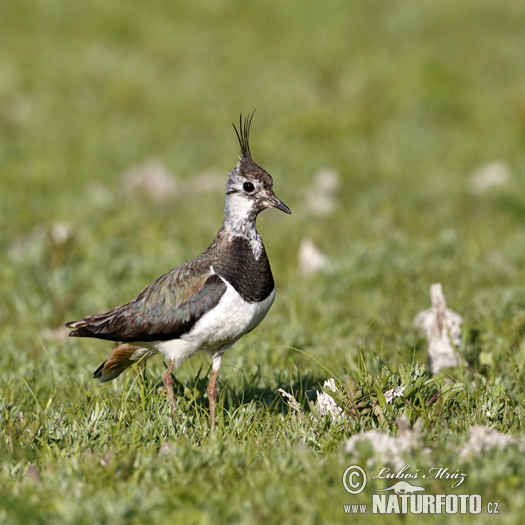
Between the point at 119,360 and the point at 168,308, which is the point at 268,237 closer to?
the point at 119,360

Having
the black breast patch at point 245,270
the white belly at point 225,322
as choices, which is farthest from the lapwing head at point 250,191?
the white belly at point 225,322

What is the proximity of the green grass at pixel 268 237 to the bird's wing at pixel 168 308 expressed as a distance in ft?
1.30

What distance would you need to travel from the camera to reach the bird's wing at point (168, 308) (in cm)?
528

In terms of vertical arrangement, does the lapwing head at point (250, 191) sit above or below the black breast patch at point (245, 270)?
above

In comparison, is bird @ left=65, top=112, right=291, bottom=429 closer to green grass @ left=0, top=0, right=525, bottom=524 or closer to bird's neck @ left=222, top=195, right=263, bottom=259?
bird's neck @ left=222, top=195, right=263, bottom=259

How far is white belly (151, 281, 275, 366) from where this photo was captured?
5.16m

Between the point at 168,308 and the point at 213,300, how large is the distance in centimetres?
40

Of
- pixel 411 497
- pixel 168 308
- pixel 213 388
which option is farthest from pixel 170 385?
pixel 411 497

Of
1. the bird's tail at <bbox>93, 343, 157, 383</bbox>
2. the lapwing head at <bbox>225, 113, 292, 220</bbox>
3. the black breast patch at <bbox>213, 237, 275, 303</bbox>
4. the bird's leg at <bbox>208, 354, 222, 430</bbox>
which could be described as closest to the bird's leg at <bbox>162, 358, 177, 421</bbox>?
the bird's leg at <bbox>208, 354, 222, 430</bbox>

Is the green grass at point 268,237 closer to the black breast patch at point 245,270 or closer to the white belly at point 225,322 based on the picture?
the white belly at point 225,322

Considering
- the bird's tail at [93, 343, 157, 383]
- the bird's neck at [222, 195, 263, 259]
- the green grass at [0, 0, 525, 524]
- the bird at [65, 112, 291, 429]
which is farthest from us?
the bird's tail at [93, 343, 157, 383]

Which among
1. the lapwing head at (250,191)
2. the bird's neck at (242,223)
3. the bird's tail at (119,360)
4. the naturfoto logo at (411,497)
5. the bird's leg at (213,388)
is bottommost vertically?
the naturfoto logo at (411,497)

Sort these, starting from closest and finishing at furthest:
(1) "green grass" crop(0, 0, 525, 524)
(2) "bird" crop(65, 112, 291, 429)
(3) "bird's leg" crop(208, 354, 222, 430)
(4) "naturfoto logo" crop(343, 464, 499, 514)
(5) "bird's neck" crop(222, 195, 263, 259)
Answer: (4) "naturfoto logo" crop(343, 464, 499, 514)
(1) "green grass" crop(0, 0, 525, 524)
(3) "bird's leg" crop(208, 354, 222, 430)
(2) "bird" crop(65, 112, 291, 429)
(5) "bird's neck" crop(222, 195, 263, 259)

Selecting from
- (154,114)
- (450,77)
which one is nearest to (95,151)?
(154,114)
